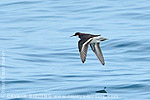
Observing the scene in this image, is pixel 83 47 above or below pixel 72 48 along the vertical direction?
above

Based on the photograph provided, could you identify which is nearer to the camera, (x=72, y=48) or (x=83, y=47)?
(x=83, y=47)

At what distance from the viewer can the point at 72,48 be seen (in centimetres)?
2012

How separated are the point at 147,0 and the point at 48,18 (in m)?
4.73

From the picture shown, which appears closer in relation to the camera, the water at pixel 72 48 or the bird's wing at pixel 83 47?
the bird's wing at pixel 83 47

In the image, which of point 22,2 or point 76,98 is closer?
point 76,98

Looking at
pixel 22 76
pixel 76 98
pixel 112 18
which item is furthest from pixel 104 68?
pixel 112 18

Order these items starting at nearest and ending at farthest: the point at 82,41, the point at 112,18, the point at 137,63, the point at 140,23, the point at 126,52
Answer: the point at 82,41, the point at 137,63, the point at 126,52, the point at 140,23, the point at 112,18

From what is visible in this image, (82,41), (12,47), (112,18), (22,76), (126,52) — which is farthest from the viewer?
(112,18)

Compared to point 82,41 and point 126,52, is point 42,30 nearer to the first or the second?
point 126,52

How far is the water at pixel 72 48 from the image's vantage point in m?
15.4

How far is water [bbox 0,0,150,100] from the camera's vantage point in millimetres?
15438

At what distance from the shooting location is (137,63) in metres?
17.8

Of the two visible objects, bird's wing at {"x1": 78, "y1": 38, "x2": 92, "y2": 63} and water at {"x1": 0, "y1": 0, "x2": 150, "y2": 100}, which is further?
water at {"x1": 0, "y1": 0, "x2": 150, "y2": 100}

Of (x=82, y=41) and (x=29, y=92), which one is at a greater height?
(x=82, y=41)
